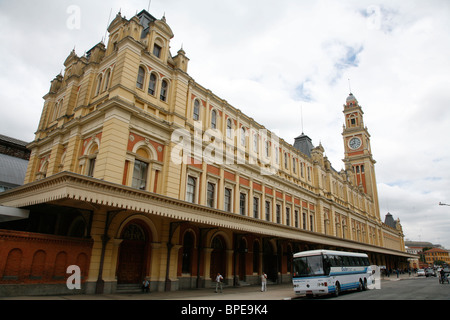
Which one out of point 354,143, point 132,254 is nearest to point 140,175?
point 132,254

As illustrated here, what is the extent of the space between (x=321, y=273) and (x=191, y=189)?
9.90 m

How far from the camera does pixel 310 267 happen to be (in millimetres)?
16859

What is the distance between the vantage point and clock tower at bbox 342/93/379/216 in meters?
64.9

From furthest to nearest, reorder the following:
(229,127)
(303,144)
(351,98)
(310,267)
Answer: (351,98), (303,144), (229,127), (310,267)

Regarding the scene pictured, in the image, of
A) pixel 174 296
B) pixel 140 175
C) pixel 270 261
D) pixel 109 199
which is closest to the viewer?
pixel 109 199

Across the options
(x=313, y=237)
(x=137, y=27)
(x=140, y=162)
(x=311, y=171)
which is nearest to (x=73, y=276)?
(x=140, y=162)

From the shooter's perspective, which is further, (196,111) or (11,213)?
(196,111)

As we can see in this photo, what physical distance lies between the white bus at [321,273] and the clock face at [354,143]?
55.1m

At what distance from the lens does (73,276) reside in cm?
1411

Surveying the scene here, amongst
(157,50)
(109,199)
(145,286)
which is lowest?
(145,286)

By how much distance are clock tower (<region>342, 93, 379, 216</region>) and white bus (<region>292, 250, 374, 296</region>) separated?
1875 inches

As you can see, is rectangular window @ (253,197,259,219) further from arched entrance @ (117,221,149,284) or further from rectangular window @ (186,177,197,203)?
arched entrance @ (117,221,149,284)

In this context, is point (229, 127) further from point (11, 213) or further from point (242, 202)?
point (11, 213)

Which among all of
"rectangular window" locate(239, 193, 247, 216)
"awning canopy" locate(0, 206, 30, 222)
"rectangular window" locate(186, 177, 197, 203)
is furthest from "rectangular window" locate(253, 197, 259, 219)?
"awning canopy" locate(0, 206, 30, 222)
